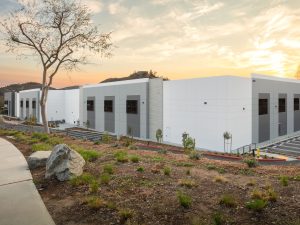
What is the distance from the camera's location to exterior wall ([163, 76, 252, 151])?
31188mm

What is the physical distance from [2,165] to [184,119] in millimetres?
25763

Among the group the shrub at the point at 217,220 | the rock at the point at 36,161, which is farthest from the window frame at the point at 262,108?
the shrub at the point at 217,220

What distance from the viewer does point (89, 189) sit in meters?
8.47

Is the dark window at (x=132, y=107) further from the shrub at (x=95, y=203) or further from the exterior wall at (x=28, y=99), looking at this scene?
the exterior wall at (x=28, y=99)

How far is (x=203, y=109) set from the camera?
33.1 m

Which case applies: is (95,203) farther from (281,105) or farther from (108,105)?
(108,105)

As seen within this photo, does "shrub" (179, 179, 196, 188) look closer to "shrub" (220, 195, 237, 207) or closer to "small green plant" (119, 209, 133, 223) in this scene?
"shrub" (220, 195, 237, 207)

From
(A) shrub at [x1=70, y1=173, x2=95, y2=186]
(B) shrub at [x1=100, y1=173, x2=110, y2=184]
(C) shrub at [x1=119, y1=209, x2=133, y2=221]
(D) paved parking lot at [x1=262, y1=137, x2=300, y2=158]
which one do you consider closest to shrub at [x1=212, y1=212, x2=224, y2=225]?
(C) shrub at [x1=119, y1=209, x2=133, y2=221]

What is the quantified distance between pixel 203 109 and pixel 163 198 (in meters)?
26.2

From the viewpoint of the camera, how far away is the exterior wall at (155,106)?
39.2 meters

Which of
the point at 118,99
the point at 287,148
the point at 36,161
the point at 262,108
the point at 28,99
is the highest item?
the point at 28,99

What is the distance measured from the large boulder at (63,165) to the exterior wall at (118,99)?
103 ft

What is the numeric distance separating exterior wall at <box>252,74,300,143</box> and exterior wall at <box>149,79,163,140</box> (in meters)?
12.2

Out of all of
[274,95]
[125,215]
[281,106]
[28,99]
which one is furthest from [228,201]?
[28,99]
